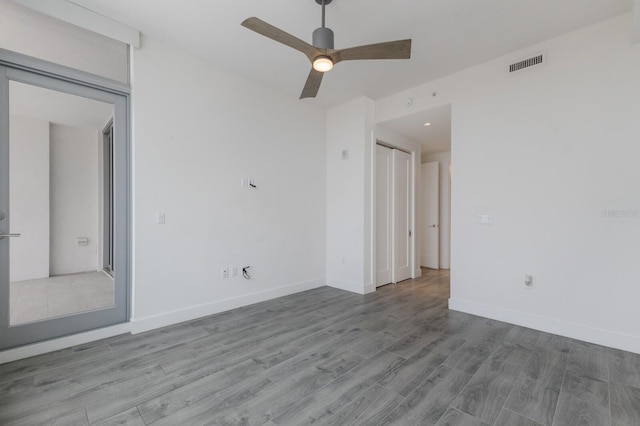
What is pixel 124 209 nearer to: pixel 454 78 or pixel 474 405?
pixel 474 405

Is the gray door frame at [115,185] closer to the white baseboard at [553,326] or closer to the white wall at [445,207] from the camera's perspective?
the white baseboard at [553,326]

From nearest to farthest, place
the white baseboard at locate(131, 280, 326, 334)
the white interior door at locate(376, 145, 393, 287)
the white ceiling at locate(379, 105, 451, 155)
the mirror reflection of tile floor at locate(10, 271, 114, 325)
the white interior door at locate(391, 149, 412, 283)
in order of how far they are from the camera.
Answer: the mirror reflection of tile floor at locate(10, 271, 114, 325), the white baseboard at locate(131, 280, 326, 334), the white ceiling at locate(379, 105, 451, 155), the white interior door at locate(376, 145, 393, 287), the white interior door at locate(391, 149, 412, 283)

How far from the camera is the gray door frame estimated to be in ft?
8.09

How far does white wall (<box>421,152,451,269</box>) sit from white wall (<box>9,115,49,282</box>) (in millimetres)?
6926

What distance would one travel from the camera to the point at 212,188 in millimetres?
3645

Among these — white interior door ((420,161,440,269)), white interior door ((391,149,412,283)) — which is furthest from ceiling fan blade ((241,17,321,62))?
white interior door ((420,161,440,269))

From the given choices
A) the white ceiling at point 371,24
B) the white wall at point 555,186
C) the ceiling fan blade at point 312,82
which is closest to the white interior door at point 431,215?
the white wall at point 555,186

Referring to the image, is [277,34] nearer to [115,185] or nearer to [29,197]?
[115,185]

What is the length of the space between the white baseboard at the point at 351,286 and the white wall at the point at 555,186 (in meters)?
1.27

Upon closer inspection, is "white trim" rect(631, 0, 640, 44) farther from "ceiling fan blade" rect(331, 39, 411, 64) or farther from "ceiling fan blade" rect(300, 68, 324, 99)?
"ceiling fan blade" rect(300, 68, 324, 99)

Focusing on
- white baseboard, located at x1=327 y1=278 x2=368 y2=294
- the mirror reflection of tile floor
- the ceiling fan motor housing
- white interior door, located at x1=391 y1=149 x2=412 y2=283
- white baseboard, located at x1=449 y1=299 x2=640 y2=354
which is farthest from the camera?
white interior door, located at x1=391 y1=149 x2=412 y2=283

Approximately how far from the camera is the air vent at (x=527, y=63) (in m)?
3.15

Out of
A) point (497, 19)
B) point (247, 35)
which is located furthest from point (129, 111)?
point (497, 19)

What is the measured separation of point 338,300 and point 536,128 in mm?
3268
